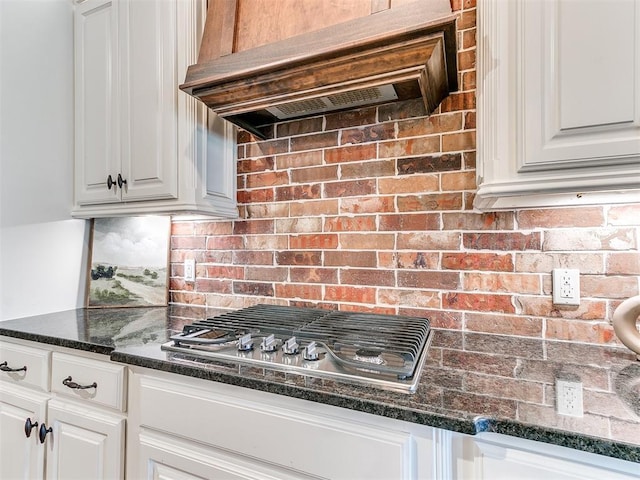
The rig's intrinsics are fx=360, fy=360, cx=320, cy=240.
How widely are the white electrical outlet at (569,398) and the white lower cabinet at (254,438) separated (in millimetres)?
263

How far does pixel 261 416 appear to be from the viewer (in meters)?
0.89

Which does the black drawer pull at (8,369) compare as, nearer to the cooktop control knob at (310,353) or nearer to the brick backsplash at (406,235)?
the brick backsplash at (406,235)

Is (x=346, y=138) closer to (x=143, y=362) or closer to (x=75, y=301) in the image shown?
(x=143, y=362)

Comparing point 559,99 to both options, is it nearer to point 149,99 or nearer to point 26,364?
point 149,99

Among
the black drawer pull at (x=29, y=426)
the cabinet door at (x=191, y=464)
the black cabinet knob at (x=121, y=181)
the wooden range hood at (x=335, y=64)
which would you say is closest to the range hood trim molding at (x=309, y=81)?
the wooden range hood at (x=335, y=64)

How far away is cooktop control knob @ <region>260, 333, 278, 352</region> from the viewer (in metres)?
1.01

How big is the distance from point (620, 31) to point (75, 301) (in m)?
2.39

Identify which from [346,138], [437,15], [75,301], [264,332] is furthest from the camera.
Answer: [75,301]

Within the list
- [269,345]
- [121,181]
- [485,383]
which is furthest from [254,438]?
[121,181]

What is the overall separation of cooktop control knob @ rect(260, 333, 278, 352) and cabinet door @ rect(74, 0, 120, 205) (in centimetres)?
112

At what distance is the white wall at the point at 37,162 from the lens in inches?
63.7

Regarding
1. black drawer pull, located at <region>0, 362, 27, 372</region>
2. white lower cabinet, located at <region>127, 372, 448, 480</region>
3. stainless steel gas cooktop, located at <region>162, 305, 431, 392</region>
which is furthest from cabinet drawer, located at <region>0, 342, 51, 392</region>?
stainless steel gas cooktop, located at <region>162, 305, 431, 392</region>

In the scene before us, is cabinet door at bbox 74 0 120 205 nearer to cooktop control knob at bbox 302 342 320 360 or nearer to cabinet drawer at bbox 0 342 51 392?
cabinet drawer at bbox 0 342 51 392

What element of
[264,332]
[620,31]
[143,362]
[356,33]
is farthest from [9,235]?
[620,31]
